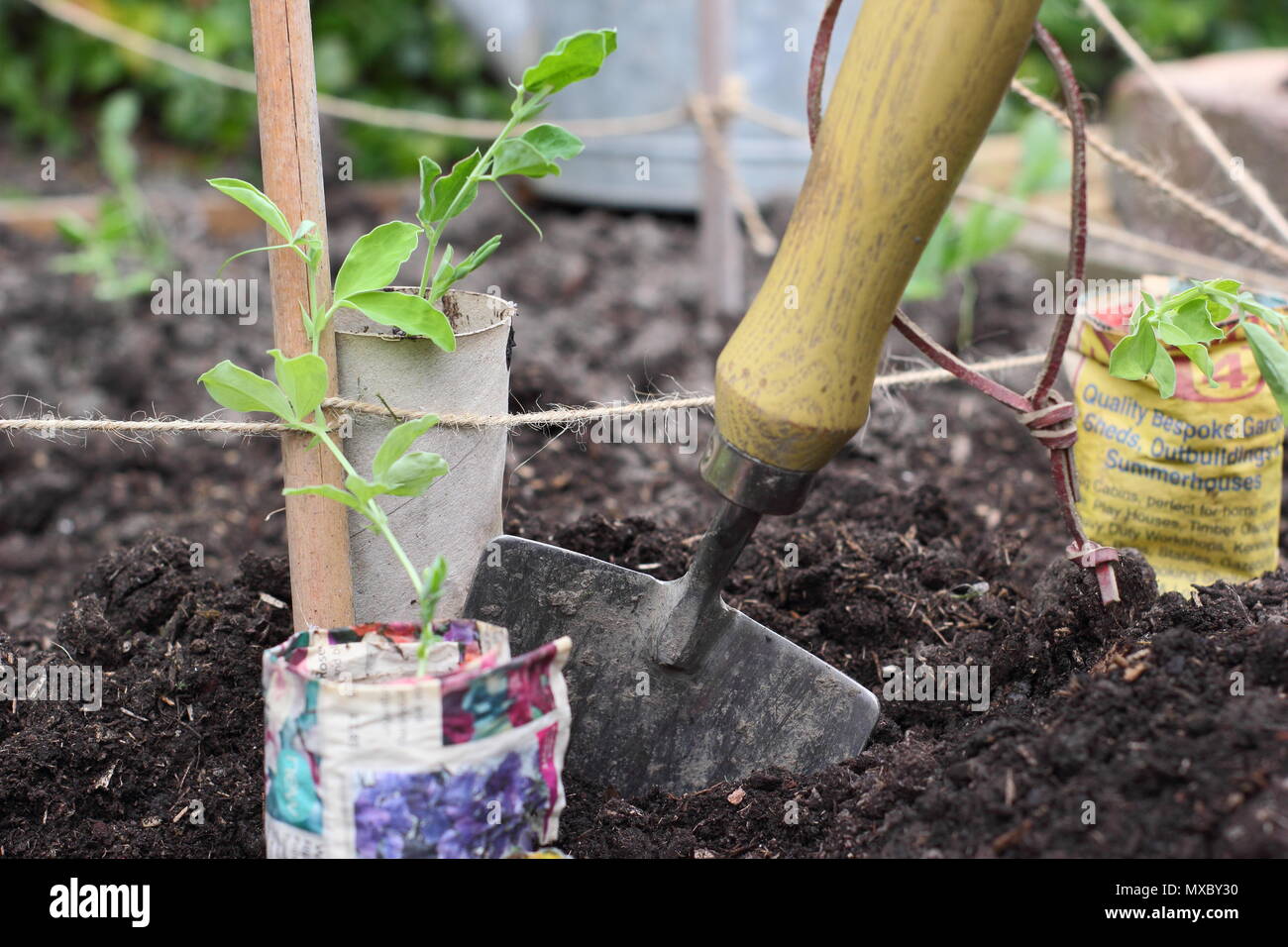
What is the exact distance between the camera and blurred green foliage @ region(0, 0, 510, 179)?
4551 millimetres

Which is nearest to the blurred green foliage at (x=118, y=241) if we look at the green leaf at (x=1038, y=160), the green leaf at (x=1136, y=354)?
the green leaf at (x=1038, y=160)

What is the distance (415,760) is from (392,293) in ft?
1.47

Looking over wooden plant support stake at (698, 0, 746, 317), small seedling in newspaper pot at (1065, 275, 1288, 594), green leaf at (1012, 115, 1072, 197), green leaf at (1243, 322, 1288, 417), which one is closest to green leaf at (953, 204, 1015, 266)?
green leaf at (1012, 115, 1072, 197)

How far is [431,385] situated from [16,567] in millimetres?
1206

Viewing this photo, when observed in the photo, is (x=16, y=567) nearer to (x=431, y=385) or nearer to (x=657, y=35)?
(x=431, y=385)

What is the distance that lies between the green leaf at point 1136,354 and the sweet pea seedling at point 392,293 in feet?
1.93

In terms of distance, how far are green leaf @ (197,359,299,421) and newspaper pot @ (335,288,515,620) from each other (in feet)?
0.39

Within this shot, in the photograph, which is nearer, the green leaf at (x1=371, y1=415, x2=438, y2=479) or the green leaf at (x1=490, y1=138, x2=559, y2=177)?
the green leaf at (x1=371, y1=415, x2=438, y2=479)

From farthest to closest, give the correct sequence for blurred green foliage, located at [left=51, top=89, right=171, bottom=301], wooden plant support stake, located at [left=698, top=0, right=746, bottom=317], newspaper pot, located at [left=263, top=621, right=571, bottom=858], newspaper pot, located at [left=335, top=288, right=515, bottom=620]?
1. blurred green foliage, located at [left=51, top=89, right=171, bottom=301]
2. wooden plant support stake, located at [left=698, top=0, right=746, bottom=317]
3. newspaper pot, located at [left=335, top=288, right=515, bottom=620]
4. newspaper pot, located at [left=263, top=621, right=571, bottom=858]

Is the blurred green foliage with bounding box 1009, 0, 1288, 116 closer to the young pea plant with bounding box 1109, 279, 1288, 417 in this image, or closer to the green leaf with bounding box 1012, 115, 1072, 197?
the green leaf with bounding box 1012, 115, 1072, 197

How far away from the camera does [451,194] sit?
4.08 feet

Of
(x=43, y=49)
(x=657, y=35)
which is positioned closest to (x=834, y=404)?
(x=657, y=35)

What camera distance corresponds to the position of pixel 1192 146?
2.84 metres

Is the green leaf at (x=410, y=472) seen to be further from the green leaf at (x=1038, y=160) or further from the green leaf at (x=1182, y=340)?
the green leaf at (x=1038, y=160)
